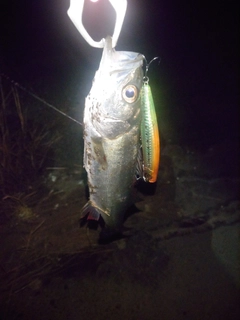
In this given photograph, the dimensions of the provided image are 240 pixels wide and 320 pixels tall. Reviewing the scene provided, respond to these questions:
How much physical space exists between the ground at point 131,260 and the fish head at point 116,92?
54.8 inches

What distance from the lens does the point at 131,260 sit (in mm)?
3496

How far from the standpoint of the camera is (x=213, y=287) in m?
3.33

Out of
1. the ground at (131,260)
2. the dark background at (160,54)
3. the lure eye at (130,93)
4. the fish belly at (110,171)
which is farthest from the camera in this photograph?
the dark background at (160,54)

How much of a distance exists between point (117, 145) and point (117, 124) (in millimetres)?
163

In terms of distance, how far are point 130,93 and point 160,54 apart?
6.97 metres

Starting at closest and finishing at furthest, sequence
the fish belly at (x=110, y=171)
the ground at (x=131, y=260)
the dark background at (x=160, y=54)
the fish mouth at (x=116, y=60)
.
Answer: the fish mouth at (x=116, y=60), the fish belly at (x=110, y=171), the ground at (x=131, y=260), the dark background at (x=160, y=54)

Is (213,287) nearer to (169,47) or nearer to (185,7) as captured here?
(169,47)

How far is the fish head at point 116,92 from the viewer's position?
5.30ft

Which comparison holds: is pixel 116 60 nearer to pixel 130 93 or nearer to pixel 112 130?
pixel 130 93

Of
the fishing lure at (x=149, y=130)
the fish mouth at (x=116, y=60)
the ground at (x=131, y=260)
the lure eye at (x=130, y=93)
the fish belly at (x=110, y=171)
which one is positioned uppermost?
the fish mouth at (x=116, y=60)

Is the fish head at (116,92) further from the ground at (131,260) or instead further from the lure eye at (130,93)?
the ground at (131,260)

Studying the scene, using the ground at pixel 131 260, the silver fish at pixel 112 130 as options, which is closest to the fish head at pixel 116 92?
the silver fish at pixel 112 130

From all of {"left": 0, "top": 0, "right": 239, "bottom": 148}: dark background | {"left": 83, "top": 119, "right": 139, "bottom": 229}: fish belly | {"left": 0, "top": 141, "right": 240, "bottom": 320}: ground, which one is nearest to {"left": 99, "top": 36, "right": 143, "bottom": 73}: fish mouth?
{"left": 83, "top": 119, "right": 139, "bottom": 229}: fish belly

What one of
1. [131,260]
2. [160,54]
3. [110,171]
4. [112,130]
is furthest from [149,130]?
[160,54]
